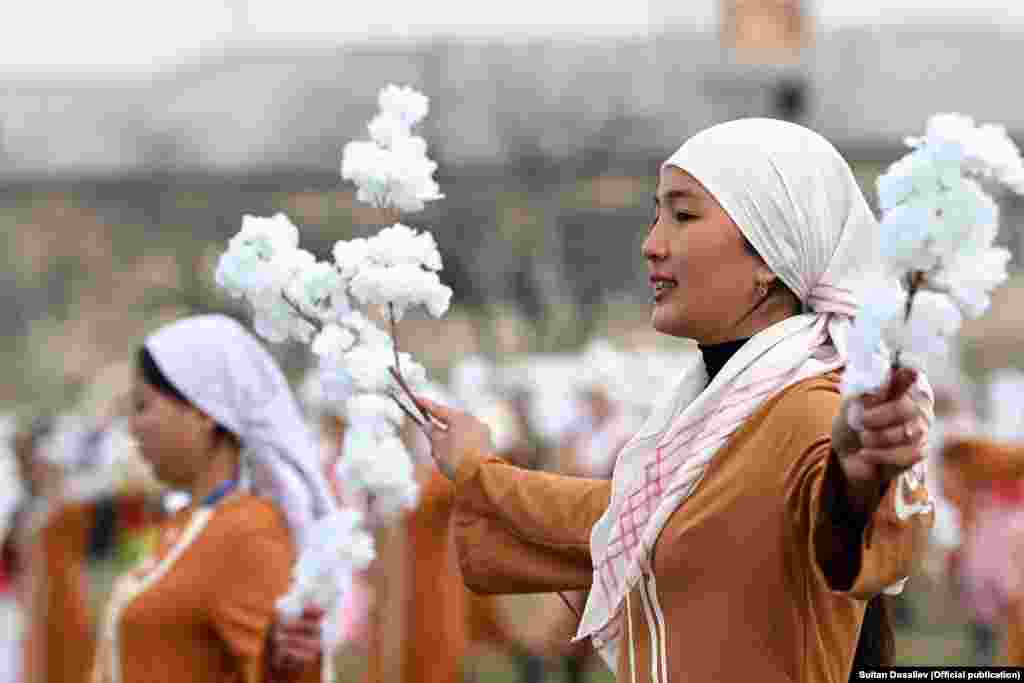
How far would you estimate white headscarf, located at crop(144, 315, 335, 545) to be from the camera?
17.6ft

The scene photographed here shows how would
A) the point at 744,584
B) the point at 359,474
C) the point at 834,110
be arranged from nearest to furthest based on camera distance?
the point at 744,584
the point at 359,474
the point at 834,110

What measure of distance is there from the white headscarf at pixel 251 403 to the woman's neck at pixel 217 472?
3cm

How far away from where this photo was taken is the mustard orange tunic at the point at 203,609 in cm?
507

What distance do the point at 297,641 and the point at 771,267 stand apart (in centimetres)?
191

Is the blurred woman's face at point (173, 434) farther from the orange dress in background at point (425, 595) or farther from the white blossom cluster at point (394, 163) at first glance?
the orange dress in background at point (425, 595)

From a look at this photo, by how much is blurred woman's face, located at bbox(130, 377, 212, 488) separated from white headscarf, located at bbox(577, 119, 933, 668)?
6.69 ft

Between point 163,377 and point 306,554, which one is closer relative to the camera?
point 306,554

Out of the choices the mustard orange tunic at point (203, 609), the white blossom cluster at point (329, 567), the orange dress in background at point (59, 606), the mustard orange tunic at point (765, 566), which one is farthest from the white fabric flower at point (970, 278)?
the orange dress in background at point (59, 606)

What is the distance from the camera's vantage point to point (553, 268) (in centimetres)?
2861

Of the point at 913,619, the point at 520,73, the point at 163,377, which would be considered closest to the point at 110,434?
the point at 913,619

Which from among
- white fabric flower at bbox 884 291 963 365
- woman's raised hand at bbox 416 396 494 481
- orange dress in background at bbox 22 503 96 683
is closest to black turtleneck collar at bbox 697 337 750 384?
woman's raised hand at bbox 416 396 494 481

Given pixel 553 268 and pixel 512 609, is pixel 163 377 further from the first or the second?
pixel 553 268

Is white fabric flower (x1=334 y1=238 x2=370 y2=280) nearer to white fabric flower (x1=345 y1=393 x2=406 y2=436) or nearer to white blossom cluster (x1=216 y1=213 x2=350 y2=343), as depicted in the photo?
white blossom cluster (x1=216 y1=213 x2=350 y2=343)

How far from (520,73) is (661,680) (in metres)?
27.3
